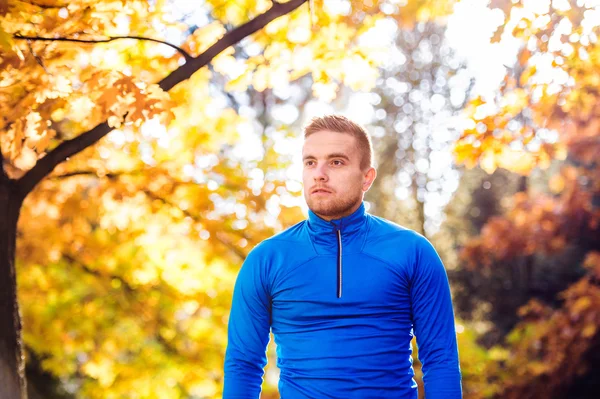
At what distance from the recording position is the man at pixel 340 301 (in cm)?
218

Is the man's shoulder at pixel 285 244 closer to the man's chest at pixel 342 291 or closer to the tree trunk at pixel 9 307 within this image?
the man's chest at pixel 342 291

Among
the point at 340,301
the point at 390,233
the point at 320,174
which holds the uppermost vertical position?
the point at 320,174

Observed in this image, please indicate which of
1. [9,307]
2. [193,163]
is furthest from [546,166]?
[9,307]

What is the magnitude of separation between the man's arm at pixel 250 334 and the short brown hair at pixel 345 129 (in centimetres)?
56

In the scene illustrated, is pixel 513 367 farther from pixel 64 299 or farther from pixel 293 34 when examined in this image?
pixel 293 34

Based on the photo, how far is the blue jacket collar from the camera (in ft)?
7.79

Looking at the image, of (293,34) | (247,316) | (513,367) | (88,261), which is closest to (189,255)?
(88,261)

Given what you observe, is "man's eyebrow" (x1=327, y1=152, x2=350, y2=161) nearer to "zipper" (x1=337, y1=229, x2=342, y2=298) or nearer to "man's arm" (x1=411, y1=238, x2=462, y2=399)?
"zipper" (x1=337, y1=229, x2=342, y2=298)

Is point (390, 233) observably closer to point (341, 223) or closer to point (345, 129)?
point (341, 223)

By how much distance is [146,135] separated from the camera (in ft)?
18.5

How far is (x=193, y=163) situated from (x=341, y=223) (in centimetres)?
348

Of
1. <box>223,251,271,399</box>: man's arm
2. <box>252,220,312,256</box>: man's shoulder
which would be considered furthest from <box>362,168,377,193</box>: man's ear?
<box>223,251,271,399</box>: man's arm

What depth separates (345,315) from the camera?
2.21m

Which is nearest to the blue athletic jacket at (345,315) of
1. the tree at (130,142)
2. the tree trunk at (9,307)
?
the tree at (130,142)
